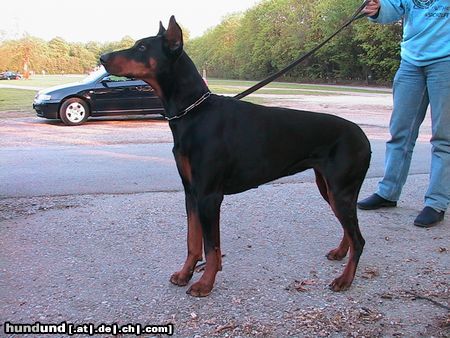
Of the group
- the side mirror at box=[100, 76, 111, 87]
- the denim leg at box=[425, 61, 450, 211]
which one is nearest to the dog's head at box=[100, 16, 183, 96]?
the denim leg at box=[425, 61, 450, 211]

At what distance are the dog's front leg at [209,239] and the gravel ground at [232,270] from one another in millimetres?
83

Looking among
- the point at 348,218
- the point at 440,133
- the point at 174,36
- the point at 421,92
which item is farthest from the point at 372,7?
the point at 174,36

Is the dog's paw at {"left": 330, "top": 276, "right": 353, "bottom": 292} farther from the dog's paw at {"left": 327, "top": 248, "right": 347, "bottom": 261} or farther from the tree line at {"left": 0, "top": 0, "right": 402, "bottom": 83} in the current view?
the tree line at {"left": 0, "top": 0, "right": 402, "bottom": 83}

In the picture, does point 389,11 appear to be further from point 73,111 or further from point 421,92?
point 73,111

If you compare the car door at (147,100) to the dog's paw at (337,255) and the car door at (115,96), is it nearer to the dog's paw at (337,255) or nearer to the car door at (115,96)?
the car door at (115,96)

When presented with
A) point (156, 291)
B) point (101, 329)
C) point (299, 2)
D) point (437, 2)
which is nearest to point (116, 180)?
point (156, 291)

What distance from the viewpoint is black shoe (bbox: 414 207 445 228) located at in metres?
4.54

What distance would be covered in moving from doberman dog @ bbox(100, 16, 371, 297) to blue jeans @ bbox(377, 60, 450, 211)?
1662 millimetres

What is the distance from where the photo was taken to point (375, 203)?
5.07 m

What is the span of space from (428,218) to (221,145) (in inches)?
104

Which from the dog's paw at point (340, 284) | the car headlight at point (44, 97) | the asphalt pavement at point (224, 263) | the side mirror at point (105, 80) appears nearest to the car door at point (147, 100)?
the side mirror at point (105, 80)

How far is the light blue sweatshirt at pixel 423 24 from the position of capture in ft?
14.4

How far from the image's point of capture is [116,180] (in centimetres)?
640

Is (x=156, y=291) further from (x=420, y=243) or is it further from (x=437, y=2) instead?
(x=437, y=2)
